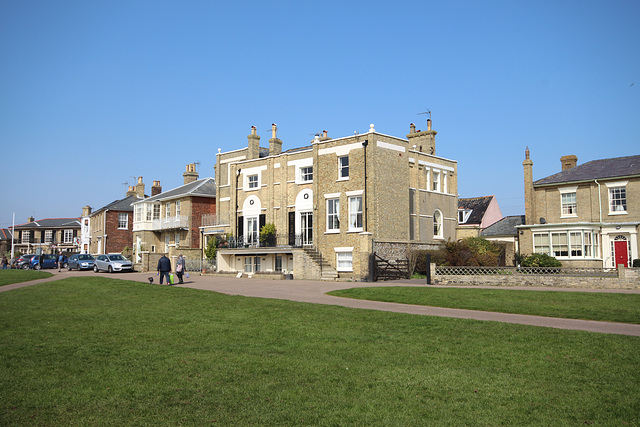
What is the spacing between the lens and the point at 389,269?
102 feet

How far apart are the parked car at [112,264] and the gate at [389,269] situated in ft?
66.3

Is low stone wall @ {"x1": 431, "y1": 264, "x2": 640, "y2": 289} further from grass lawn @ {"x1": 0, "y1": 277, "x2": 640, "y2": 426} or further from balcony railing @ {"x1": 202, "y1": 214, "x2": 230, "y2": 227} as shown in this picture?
balcony railing @ {"x1": 202, "y1": 214, "x2": 230, "y2": 227}

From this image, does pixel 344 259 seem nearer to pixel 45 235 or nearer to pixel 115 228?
pixel 115 228

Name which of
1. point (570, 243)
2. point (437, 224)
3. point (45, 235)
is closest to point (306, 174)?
point (437, 224)

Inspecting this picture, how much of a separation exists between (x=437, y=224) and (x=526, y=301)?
21.0 meters

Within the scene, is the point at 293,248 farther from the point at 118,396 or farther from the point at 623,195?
the point at 118,396

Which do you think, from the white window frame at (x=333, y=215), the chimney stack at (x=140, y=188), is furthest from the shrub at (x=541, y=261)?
the chimney stack at (x=140, y=188)

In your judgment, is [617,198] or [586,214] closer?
[617,198]

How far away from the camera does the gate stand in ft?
98.3

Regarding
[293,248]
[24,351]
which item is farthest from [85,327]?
[293,248]

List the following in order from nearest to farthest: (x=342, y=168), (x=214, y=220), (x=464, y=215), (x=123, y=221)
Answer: (x=342, y=168) → (x=214, y=220) → (x=464, y=215) → (x=123, y=221)

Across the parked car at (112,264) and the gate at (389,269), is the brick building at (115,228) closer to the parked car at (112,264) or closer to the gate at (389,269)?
the parked car at (112,264)

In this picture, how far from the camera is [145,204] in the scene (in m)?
52.5

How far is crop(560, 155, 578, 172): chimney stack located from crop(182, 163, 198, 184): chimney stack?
35315mm
